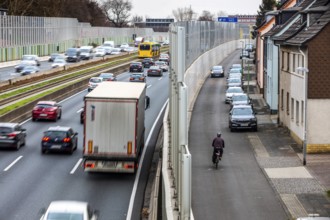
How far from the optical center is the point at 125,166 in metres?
32.5

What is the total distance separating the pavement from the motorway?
5.54 metres

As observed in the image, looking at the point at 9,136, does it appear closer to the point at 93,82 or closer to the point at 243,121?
the point at 243,121

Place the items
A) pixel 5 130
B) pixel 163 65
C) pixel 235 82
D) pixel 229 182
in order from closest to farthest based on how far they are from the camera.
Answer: pixel 229 182
pixel 5 130
pixel 235 82
pixel 163 65

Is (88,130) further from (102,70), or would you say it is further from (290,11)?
(102,70)

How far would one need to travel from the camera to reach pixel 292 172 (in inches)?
1329

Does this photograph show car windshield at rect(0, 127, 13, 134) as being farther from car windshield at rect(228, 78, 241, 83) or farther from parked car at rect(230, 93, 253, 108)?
car windshield at rect(228, 78, 241, 83)

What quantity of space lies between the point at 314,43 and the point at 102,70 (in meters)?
55.2

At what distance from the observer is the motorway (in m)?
27.8

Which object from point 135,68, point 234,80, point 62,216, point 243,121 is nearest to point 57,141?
point 243,121

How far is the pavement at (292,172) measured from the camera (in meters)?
27.3

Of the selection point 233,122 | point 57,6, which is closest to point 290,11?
point 233,122

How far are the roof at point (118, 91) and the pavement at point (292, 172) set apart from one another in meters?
6.72

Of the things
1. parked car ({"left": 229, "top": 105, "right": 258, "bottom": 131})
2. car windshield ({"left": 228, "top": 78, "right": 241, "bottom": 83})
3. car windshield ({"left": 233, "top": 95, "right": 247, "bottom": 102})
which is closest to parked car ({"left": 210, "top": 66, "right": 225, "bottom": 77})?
car windshield ({"left": 228, "top": 78, "right": 241, "bottom": 83})

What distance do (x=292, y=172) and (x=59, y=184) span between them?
10.2 meters
